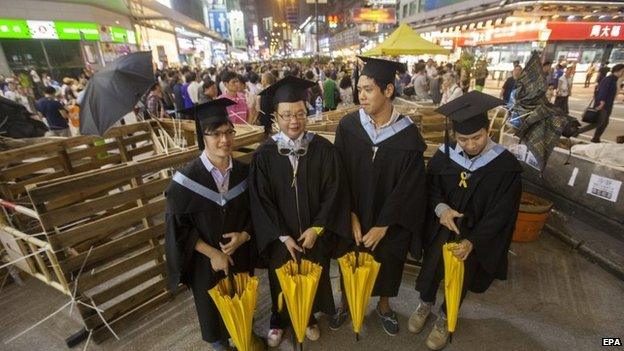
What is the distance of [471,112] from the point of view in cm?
222

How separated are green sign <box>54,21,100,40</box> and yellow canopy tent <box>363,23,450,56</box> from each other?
55.4ft

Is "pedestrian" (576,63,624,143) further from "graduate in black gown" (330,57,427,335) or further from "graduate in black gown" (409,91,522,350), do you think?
"graduate in black gown" (330,57,427,335)

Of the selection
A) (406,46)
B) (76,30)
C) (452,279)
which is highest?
(76,30)

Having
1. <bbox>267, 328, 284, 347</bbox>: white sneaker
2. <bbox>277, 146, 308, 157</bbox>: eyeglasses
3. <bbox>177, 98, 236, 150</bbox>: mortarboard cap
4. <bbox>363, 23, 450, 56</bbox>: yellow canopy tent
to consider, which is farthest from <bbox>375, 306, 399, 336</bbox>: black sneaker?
<bbox>363, 23, 450, 56</bbox>: yellow canopy tent

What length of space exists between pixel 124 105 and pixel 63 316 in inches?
95.0

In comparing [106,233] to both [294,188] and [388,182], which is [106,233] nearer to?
[294,188]

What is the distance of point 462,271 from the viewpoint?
2490mm

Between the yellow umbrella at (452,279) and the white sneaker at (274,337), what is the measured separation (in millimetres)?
1556

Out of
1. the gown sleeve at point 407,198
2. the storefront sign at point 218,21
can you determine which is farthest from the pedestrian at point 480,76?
the storefront sign at point 218,21

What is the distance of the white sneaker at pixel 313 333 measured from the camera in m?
2.86

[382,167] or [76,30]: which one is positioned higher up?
[76,30]

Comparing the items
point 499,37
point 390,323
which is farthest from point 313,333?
point 499,37

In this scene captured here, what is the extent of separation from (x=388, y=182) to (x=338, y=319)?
151 centimetres

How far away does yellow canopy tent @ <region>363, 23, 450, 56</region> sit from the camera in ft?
30.5
